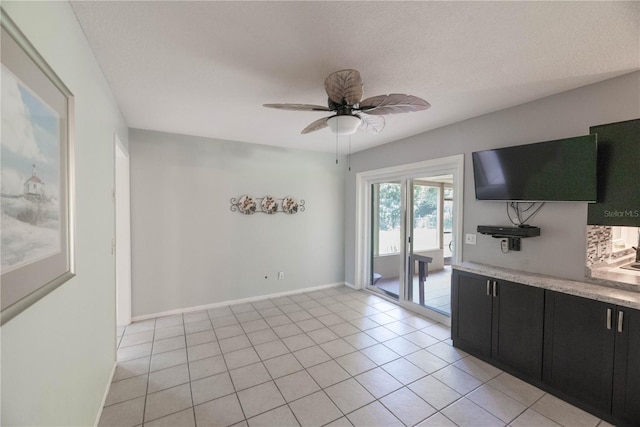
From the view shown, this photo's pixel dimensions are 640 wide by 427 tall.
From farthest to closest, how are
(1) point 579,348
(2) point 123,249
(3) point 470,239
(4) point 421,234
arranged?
(4) point 421,234, (2) point 123,249, (3) point 470,239, (1) point 579,348

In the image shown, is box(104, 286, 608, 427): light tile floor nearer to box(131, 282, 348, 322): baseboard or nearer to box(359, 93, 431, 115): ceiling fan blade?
box(131, 282, 348, 322): baseboard

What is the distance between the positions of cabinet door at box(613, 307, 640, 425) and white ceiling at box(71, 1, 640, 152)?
180 centimetres

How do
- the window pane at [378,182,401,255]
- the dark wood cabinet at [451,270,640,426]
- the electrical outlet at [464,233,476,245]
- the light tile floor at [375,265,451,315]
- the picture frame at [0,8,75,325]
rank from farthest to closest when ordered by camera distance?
the window pane at [378,182,401,255] → the light tile floor at [375,265,451,315] → the electrical outlet at [464,233,476,245] → the dark wood cabinet at [451,270,640,426] → the picture frame at [0,8,75,325]

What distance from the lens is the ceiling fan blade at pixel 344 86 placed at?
1.70 m

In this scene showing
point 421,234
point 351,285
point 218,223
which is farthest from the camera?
point 351,285

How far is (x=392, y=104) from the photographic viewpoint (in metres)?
1.86

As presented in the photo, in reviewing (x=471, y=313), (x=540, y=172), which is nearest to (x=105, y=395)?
(x=471, y=313)

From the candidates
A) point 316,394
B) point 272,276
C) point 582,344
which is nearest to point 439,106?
point 582,344

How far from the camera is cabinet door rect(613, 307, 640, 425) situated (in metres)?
1.77

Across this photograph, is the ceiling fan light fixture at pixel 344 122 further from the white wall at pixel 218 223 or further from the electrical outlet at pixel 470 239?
the white wall at pixel 218 223

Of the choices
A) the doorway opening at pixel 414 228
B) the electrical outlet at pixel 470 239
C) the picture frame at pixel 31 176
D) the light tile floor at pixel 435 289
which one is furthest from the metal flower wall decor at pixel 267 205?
the picture frame at pixel 31 176

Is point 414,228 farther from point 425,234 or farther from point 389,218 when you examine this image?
point 389,218

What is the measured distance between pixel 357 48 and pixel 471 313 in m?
2.67

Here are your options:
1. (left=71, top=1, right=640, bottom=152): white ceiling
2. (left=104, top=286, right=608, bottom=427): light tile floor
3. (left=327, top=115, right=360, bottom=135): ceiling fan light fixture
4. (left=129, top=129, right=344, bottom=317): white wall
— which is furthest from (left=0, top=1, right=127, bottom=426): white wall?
(left=327, top=115, right=360, bottom=135): ceiling fan light fixture
